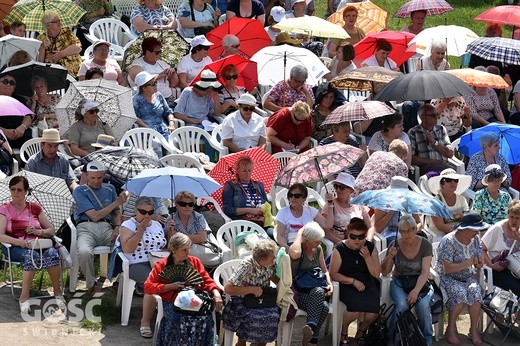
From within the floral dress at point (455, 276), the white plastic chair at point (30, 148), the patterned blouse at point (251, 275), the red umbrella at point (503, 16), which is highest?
the red umbrella at point (503, 16)

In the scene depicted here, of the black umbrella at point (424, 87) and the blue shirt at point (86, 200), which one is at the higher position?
the black umbrella at point (424, 87)

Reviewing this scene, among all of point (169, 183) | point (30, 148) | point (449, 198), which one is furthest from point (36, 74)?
point (449, 198)

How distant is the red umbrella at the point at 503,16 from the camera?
1919cm

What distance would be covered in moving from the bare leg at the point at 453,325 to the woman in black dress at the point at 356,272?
0.81 metres

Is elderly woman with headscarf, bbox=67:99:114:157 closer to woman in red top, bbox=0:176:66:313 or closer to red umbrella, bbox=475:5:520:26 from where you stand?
woman in red top, bbox=0:176:66:313

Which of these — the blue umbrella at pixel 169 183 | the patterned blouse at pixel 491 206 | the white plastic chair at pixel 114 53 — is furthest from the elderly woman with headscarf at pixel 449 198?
the white plastic chair at pixel 114 53

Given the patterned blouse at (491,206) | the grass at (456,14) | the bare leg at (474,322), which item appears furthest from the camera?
the grass at (456,14)

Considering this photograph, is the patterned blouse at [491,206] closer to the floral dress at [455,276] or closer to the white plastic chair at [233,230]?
the floral dress at [455,276]

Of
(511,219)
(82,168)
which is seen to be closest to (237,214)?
(82,168)

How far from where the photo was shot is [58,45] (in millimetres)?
17656

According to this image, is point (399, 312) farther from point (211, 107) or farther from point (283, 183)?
point (211, 107)

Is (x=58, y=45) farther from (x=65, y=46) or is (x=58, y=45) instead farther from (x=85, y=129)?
(x=85, y=129)

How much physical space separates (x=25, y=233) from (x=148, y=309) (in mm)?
1403

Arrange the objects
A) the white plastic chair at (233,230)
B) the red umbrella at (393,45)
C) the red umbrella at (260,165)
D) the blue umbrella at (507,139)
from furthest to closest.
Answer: the red umbrella at (393,45), the blue umbrella at (507,139), the red umbrella at (260,165), the white plastic chair at (233,230)
